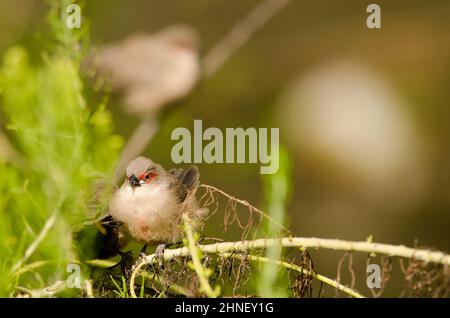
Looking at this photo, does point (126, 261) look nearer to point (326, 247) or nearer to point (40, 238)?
point (40, 238)

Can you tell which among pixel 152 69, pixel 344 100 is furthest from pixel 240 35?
pixel 344 100

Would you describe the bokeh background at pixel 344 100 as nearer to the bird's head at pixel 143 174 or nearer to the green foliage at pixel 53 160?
the bird's head at pixel 143 174

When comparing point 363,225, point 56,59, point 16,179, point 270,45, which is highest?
point 270,45

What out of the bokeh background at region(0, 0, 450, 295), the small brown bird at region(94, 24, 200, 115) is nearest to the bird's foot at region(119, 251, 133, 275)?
the small brown bird at region(94, 24, 200, 115)

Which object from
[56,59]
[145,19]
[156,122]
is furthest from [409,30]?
[56,59]

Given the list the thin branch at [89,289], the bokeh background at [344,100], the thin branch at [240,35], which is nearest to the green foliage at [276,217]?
the thin branch at [89,289]

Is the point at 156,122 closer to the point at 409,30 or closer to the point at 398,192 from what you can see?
the point at 398,192
